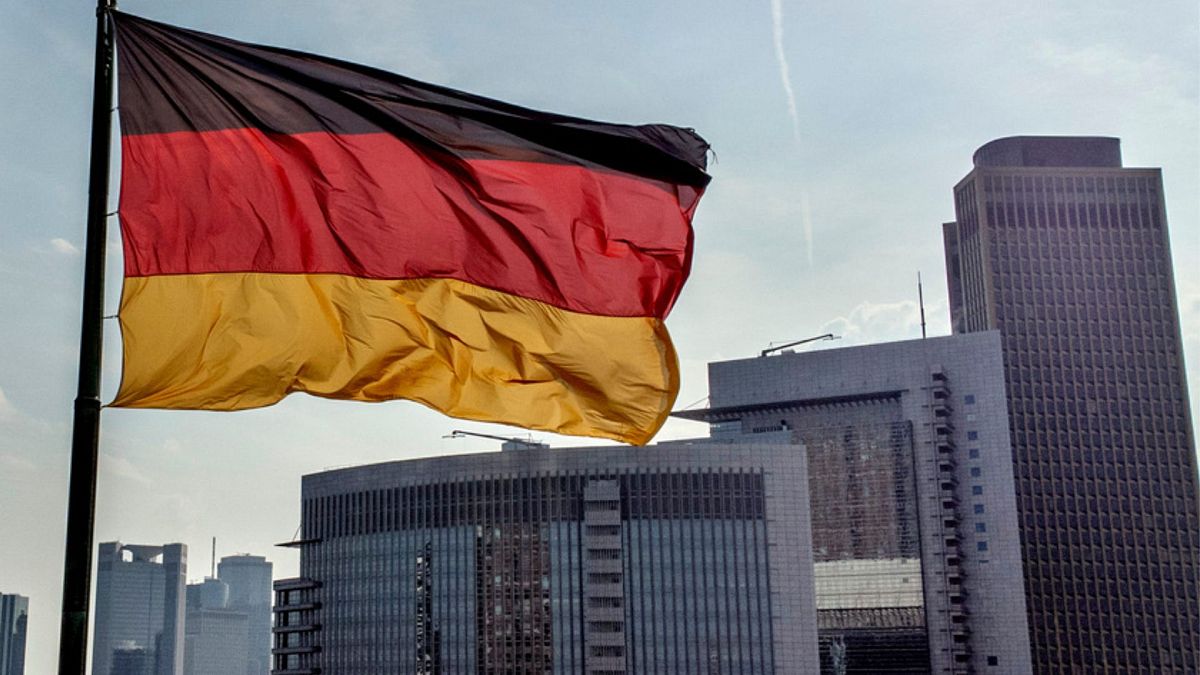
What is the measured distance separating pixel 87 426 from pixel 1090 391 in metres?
185

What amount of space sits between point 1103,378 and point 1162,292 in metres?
13.1

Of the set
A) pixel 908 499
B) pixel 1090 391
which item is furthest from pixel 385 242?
pixel 1090 391

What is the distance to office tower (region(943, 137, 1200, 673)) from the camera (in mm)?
179750

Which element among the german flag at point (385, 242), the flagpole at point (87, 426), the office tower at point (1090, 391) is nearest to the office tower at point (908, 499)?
the office tower at point (1090, 391)

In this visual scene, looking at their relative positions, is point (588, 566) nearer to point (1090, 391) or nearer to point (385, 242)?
point (1090, 391)

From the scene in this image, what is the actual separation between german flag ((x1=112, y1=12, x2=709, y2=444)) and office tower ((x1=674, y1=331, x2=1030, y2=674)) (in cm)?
14598

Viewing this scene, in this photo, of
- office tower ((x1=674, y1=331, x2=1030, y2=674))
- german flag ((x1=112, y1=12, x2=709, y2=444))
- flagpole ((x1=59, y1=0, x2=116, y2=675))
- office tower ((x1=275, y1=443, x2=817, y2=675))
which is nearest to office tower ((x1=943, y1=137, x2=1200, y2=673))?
office tower ((x1=674, y1=331, x2=1030, y2=674))

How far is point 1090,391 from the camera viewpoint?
18700 centimetres

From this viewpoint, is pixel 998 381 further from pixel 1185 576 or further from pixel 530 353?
pixel 530 353

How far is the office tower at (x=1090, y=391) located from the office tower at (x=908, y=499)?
21.2 m

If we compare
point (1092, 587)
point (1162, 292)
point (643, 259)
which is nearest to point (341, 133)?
point (643, 259)

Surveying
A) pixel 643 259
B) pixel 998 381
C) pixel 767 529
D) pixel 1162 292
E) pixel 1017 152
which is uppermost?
pixel 1017 152

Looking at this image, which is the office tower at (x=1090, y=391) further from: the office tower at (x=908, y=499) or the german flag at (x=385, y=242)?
the german flag at (x=385, y=242)

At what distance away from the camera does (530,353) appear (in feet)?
51.7
